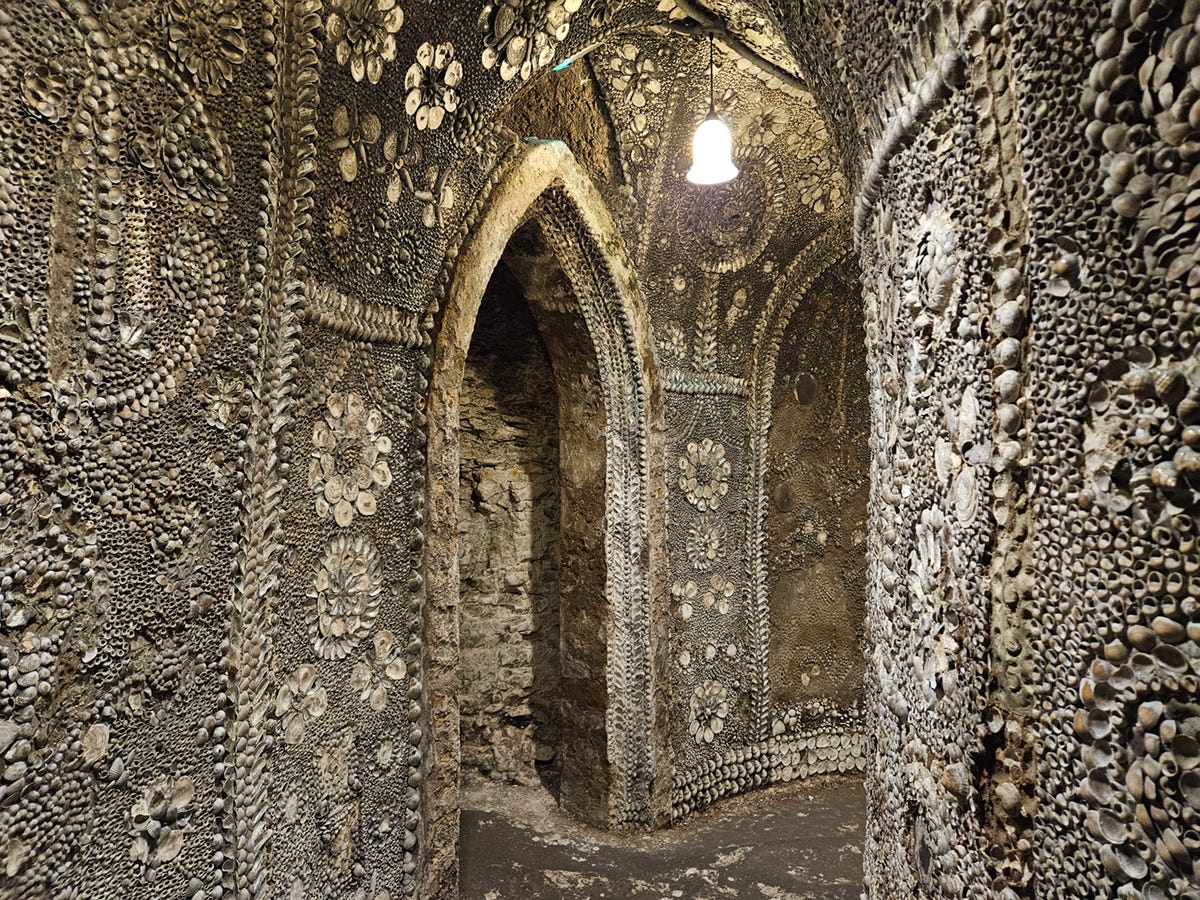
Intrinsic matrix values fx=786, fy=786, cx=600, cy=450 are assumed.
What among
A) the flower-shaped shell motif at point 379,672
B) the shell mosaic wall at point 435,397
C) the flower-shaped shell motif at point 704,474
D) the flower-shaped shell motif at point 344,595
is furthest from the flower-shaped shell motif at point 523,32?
the flower-shaped shell motif at point 704,474

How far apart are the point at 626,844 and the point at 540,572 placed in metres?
1.17

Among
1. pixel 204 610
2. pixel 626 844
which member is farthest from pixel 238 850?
pixel 626 844

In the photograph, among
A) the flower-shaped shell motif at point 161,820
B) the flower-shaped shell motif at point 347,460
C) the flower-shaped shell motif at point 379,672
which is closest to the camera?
the flower-shaped shell motif at point 161,820

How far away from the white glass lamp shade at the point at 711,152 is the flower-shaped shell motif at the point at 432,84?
2.66ft

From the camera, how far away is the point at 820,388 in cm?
384

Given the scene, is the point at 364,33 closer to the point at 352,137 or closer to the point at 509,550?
the point at 352,137

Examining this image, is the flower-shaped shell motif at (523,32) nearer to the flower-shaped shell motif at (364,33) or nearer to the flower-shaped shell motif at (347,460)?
the flower-shaped shell motif at (364,33)

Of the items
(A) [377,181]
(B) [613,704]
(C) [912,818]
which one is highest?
(A) [377,181]

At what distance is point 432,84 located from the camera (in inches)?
74.7

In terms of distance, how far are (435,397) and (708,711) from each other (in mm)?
1970

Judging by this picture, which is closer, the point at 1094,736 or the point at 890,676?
the point at 1094,736

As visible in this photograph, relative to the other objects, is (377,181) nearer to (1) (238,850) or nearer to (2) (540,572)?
(1) (238,850)

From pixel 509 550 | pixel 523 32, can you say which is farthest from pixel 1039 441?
pixel 509 550

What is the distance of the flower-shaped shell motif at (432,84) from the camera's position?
1.83 meters
